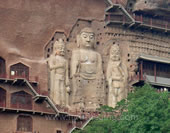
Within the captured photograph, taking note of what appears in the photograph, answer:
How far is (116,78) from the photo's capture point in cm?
6481

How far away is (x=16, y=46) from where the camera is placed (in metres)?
63.1

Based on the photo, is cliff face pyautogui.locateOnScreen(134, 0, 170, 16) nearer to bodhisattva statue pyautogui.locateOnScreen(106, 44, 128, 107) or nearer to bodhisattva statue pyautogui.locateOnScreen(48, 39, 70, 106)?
bodhisattva statue pyautogui.locateOnScreen(106, 44, 128, 107)

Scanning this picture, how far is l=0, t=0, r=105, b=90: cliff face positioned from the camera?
6291 centimetres

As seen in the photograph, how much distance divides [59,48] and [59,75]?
75.6 inches

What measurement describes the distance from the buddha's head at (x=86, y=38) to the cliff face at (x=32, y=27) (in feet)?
3.34

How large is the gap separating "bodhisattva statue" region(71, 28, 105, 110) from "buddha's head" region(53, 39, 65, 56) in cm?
97

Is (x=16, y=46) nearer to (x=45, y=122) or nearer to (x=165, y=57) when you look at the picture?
(x=45, y=122)

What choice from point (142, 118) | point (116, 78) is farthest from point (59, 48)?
point (142, 118)

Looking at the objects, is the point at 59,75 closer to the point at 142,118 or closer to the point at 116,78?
→ the point at 116,78

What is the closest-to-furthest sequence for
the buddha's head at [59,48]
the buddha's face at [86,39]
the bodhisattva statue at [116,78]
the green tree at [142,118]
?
the green tree at [142,118] < the buddha's head at [59,48] < the bodhisattva statue at [116,78] < the buddha's face at [86,39]

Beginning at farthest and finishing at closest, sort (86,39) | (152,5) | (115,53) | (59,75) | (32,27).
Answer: (152,5) < (115,53) < (86,39) < (32,27) < (59,75)

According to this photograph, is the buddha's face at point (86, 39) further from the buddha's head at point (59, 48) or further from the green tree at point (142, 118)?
the green tree at point (142, 118)

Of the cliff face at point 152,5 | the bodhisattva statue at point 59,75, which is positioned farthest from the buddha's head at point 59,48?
the cliff face at point 152,5

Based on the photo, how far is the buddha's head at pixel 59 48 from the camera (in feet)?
209
